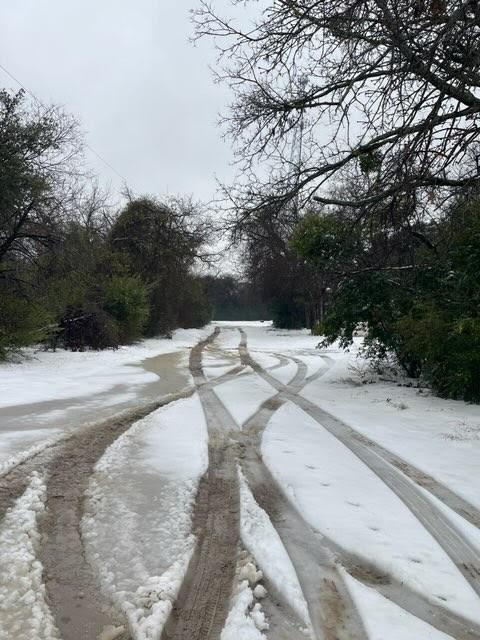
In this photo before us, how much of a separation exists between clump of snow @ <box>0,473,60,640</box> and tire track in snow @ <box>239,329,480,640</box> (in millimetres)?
1711

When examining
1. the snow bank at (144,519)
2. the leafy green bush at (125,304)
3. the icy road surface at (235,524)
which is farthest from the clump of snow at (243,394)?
the leafy green bush at (125,304)

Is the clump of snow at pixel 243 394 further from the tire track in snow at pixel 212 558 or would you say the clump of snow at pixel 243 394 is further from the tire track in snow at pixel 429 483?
the tire track in snow at pixel 212 558

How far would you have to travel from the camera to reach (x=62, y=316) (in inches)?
706

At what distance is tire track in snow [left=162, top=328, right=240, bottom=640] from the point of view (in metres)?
2.34

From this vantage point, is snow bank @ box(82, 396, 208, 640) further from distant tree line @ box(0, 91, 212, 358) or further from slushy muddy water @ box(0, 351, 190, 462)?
distant tree line @ box(0, 91, 212, 358)

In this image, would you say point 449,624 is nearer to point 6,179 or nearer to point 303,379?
point 303,379

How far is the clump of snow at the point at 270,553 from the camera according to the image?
2568 mm

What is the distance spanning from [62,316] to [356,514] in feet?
53.1

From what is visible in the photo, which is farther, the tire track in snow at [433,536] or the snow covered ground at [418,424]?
the snow covered ground at [418,424]

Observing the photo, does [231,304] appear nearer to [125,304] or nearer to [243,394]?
[125,304]

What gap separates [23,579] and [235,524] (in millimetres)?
1413

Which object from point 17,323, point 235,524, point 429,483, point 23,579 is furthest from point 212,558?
point 17,323

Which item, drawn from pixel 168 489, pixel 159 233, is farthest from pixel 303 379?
pixel 159 233

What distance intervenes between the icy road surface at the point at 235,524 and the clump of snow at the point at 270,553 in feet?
0.04
